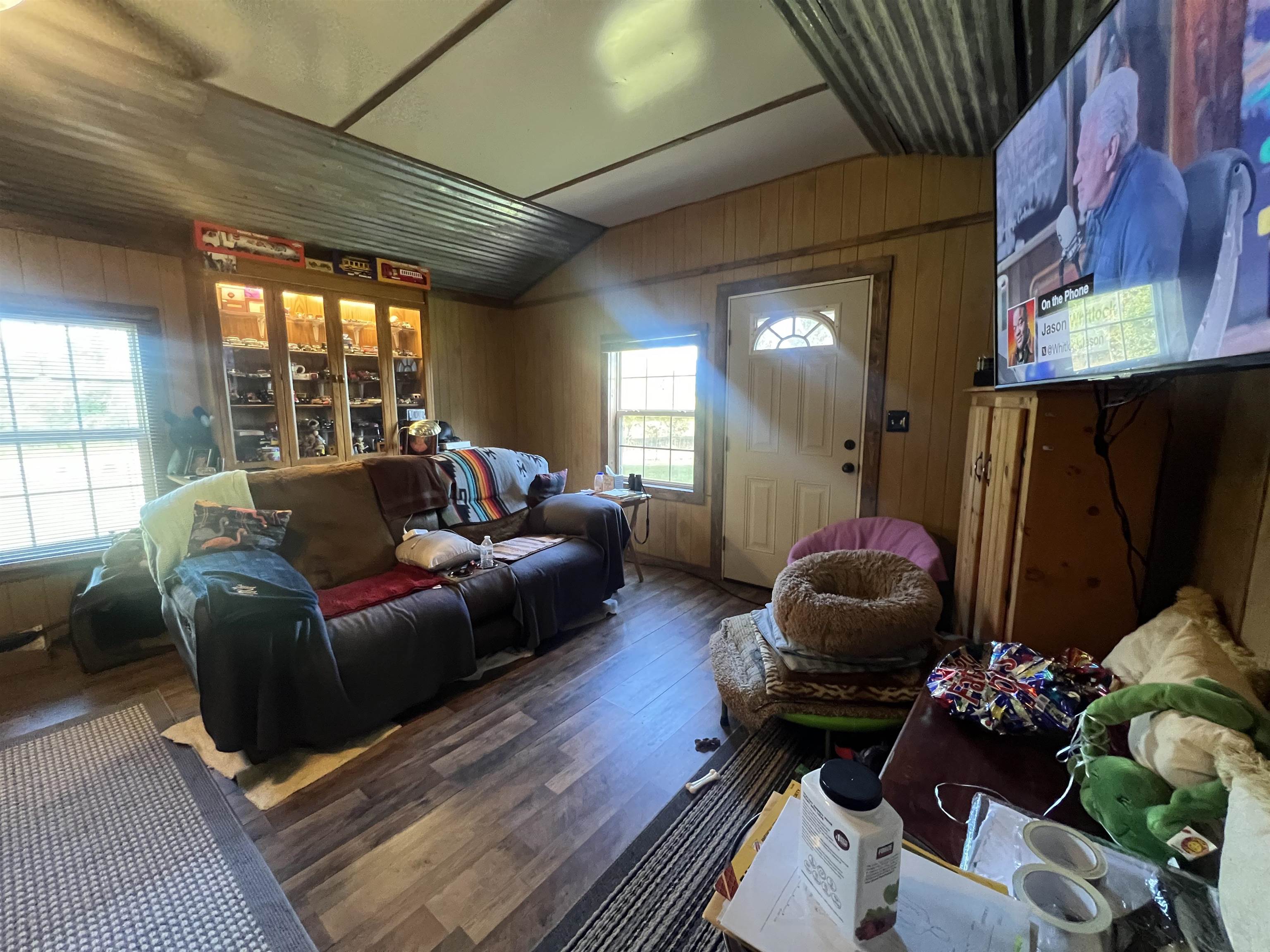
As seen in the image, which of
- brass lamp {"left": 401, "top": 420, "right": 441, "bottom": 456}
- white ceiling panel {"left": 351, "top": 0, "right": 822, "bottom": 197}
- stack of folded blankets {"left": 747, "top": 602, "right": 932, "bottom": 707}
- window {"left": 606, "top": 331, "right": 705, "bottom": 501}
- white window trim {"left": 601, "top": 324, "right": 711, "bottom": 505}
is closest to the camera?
stack of folded blankets {"left": 747, "top": 602, "right": 932, "bottom": 707}

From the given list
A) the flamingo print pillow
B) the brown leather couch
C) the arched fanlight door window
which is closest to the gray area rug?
the brown leather couch

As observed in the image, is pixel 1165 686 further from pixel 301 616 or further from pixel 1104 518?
pixel 301 616

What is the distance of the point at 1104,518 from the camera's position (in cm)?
136

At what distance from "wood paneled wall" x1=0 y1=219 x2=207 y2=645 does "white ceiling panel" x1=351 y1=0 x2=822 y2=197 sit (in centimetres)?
163

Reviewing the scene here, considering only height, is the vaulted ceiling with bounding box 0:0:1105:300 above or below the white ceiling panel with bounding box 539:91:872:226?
below

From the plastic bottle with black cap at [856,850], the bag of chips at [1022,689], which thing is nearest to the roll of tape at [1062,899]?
the plastic bottle with black cap at [856,850]

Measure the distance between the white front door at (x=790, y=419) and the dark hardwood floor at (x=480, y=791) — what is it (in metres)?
1.07

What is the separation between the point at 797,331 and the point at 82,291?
159 inches

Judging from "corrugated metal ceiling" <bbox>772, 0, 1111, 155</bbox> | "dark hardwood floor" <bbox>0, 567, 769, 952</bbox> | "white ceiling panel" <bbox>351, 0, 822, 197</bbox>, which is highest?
"white ceiling panel" <bbox>351, 0, 822, 197</bbox>

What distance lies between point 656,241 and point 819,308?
137 centimetres

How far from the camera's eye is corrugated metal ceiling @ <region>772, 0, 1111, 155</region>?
153 centimetres

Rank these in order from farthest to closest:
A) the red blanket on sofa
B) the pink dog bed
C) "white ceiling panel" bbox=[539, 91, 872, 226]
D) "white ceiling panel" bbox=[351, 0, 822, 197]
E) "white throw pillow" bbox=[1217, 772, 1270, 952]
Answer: the pink dog bed < "white ceiling panel" bbox=[539, 91, 872, 226] < the red blanket on sofa < "white ceiling panel" bbox=[351, 0, 822, 197] < "white throw pillow" bbox=[1217, 772, 1270, 952]

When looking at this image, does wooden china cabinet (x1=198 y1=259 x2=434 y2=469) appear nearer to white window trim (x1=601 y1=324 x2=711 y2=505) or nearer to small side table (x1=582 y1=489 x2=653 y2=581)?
white window trim (x1=601 y1=324 x2=711 y2=505)

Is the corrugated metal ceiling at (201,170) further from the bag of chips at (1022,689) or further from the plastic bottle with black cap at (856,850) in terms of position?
the bag of chips at (1022,689)
